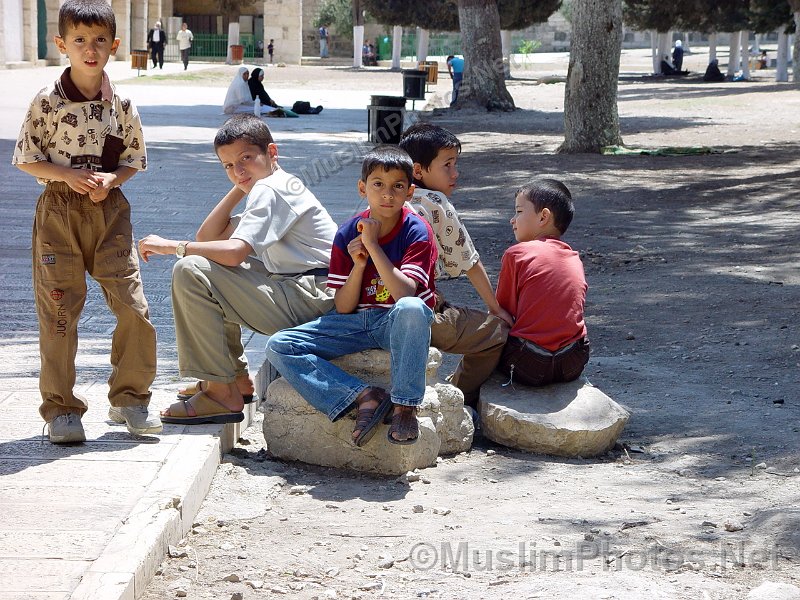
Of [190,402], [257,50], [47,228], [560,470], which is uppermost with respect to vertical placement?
[257,50]

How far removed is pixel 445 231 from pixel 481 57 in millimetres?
20034

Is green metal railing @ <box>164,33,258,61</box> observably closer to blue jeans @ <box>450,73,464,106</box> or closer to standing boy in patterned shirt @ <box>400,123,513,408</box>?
blue jeans @ <box>450,73,464,106</box>

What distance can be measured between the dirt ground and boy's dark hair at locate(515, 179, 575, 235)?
3.48ft

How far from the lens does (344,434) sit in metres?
4.49

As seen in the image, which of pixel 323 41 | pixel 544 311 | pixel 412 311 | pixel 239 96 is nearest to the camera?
pixel 412 311

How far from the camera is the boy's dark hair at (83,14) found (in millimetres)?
4000

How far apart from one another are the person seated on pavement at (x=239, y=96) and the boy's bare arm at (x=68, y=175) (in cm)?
1686

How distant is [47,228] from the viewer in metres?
4.11

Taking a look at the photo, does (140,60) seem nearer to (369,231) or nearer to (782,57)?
(782,57)

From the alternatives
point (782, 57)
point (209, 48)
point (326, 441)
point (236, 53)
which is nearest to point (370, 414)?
point (326, 441)

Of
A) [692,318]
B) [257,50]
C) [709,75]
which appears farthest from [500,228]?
[257,50]

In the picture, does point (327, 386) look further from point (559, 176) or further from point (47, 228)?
point (559, 176)

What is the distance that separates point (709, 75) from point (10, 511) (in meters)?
41.1

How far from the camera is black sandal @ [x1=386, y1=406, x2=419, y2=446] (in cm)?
427
